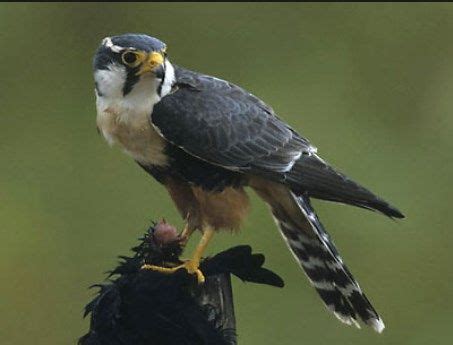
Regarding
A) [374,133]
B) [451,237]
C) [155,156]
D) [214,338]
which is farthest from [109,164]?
[214,338]

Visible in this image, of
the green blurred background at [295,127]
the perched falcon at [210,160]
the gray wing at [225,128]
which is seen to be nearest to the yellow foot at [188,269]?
the perched falcon at [210,160]

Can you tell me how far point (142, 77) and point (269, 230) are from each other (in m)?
1.35

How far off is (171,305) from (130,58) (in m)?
0.54

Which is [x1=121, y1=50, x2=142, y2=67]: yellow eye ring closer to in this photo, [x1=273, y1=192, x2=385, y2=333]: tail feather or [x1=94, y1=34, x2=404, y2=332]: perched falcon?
[x1=94, y1=34, x2=404, y2=332]: perched falcon

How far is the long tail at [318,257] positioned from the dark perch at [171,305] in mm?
366

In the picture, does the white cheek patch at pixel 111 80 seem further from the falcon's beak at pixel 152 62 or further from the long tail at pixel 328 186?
the long tail at pixel 328 186

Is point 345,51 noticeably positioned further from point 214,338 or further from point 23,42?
point 214,338

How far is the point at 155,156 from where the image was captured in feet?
6.57

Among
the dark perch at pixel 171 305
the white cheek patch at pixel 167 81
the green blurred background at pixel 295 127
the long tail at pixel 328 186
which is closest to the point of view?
the dark perch at pixel 171 305

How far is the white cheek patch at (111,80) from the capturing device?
1.98 meters

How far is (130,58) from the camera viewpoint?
1.97 meters

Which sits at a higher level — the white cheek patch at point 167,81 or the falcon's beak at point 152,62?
the falcon's beak at point 152,62

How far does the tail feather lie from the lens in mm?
1994

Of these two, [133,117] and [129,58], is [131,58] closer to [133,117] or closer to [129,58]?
[129,58]
